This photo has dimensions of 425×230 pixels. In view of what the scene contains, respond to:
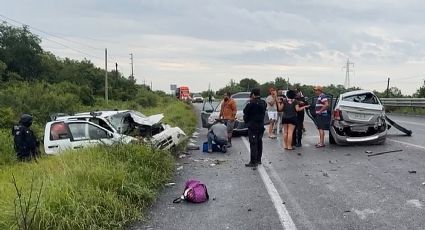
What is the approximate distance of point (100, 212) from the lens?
247 inches

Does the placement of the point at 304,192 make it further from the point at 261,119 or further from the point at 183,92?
the point at 183,92

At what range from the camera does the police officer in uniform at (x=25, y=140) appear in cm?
1078

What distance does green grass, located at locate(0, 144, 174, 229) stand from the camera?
5816 millimetres

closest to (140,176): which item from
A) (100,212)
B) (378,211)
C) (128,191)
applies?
(128,191)

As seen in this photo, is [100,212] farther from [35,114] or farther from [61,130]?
[35,114]

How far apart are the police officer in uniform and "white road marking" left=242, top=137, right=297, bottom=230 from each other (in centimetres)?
503

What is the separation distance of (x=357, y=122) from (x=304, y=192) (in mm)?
6192

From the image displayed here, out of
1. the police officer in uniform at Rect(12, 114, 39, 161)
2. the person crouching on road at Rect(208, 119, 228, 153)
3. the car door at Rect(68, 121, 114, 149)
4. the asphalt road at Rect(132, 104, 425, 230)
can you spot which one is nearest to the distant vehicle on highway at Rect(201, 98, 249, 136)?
the person crouching on road at Rect(208, 119, 228, 153)

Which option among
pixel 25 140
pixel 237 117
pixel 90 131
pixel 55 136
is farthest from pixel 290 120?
pixel 25 140

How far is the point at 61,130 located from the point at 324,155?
6.49 meters

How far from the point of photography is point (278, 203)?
717 centimetres

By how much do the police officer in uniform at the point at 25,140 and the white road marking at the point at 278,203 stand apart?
5.03 meters

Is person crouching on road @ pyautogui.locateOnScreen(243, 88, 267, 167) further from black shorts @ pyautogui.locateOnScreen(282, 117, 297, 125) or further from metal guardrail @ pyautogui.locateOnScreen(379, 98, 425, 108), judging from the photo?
metal guardrail @ pyautogui.locateOnScreen(379, 98, 425, 108)

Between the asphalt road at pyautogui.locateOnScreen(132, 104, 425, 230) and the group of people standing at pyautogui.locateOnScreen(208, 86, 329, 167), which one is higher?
the group of people standing at pyautogui.locateOnScreen(208, 86, 329, 167)
